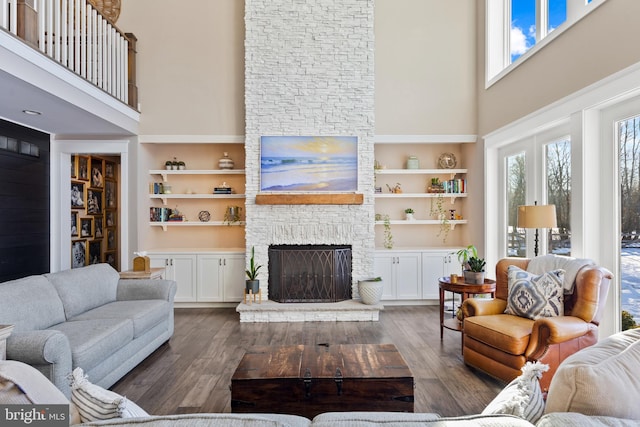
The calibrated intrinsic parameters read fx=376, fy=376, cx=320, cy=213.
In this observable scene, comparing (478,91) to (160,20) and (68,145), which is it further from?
(68,145)

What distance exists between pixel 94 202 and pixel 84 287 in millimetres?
4028

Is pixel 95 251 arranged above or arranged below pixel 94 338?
above

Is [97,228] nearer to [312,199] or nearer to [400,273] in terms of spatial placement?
[312,199]

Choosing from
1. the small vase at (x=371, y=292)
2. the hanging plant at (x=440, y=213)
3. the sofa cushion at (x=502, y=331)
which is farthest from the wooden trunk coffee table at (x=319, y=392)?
the hanging plant at (x=440, y=213)

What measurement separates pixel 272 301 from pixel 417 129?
10.8 ft

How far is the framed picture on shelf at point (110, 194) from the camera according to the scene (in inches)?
284

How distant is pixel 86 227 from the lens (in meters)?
6.64

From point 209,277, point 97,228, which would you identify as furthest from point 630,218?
point 97,228

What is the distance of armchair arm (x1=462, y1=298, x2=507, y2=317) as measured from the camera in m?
3.31

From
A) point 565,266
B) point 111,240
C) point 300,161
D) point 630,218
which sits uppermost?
point 300,161

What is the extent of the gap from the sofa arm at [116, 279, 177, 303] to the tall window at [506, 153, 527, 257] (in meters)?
4.22

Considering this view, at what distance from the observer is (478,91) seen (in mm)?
5562

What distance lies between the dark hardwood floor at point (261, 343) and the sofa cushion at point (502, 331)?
33cm

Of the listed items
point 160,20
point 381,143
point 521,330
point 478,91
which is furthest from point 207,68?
point 521,330
